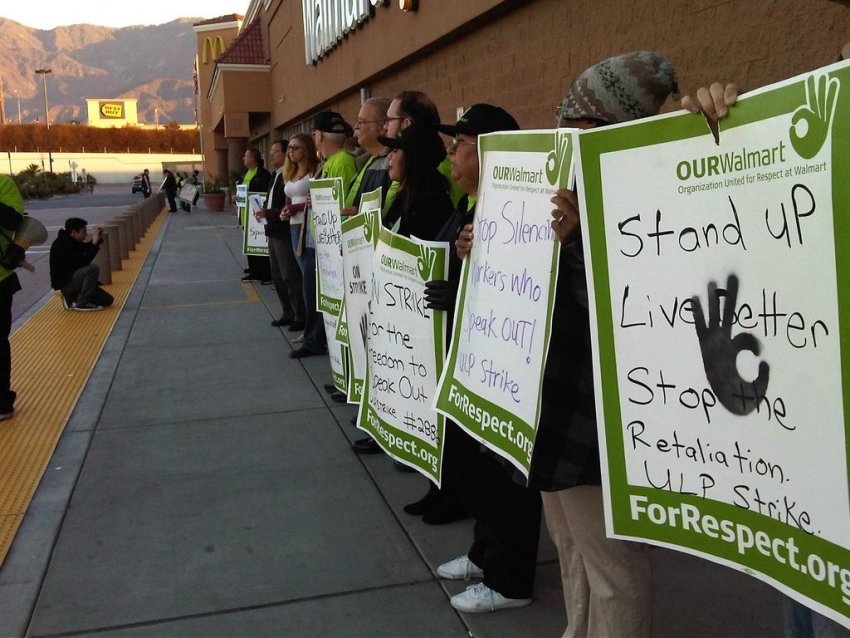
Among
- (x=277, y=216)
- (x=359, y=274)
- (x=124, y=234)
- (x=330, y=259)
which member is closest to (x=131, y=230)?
(x=124, y=234)

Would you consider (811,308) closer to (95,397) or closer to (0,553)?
(0,553)

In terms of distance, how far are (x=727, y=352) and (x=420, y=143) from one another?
2.33m

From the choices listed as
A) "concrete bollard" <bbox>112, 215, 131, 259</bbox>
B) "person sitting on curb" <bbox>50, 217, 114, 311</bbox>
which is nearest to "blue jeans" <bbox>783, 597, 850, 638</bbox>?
"person sitting on curb" <bbox>50, 217, 114, 311</bbox>

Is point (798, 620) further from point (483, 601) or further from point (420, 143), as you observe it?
point (420, 143)

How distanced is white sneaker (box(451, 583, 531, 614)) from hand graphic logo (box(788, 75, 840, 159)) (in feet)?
7.00

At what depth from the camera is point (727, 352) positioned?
1.93m

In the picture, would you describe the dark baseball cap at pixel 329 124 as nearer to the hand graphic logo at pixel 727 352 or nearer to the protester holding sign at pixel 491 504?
the protester holding sign at pixel 491 504

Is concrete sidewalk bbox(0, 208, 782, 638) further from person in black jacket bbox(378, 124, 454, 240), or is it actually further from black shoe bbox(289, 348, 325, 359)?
person in black jacket bbox(378, 124, 454, 240)

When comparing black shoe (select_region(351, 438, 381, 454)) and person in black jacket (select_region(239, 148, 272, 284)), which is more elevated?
person in black jacket (select_region(239, 148, 272, 284))

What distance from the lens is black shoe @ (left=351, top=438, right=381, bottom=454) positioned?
199 inches

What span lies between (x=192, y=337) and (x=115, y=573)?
16.9 ft

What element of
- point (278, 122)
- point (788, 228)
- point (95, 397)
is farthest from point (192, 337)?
point (278, 122)

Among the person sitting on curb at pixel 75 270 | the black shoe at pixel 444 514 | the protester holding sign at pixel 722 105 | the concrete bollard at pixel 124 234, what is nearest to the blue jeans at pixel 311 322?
the black shoe at pixel 444 514

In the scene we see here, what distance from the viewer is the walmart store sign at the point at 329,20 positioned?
12.2 m
